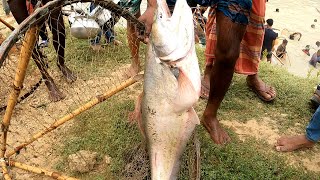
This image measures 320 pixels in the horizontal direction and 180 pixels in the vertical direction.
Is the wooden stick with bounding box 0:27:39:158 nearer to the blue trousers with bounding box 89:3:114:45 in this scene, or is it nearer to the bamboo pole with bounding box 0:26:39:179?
the bamboo pole with bounding box 0:26:39:179

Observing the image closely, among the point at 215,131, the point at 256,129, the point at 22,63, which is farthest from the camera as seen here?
the point at 256,129

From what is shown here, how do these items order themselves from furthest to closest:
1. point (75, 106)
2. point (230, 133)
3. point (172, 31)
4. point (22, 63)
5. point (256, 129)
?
point (75, 106) < point (256, 129) < point (230, 133) < point (22, 63) < point (172, 31)

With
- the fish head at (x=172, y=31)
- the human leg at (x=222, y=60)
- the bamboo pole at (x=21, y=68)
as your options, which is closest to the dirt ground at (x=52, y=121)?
the human leg at (x=222, y=60)

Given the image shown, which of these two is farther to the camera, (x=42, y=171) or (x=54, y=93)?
(x=54, y=93)

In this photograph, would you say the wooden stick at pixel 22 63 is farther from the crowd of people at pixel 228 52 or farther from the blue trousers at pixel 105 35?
the blue trousers at pixel 105 35

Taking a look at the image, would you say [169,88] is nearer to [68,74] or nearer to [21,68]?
[21,68]

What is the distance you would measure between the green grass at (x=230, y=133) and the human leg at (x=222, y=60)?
0.21 metres

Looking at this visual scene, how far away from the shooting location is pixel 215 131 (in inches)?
123

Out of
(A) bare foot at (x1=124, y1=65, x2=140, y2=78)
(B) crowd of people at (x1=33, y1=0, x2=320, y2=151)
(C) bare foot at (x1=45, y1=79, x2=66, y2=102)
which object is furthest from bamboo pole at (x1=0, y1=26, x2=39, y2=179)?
(A) bare foot at (x1=124, y1=65, x2=140, y2=78)

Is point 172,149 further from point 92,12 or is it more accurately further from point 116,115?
point 92,12

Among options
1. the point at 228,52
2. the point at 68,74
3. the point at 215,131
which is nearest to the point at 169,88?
the point at 228,52

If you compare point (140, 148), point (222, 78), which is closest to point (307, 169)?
point (222, 78)

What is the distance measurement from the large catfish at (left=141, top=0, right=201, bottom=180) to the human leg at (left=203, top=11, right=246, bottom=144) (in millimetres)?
789

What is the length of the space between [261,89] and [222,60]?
121cm
